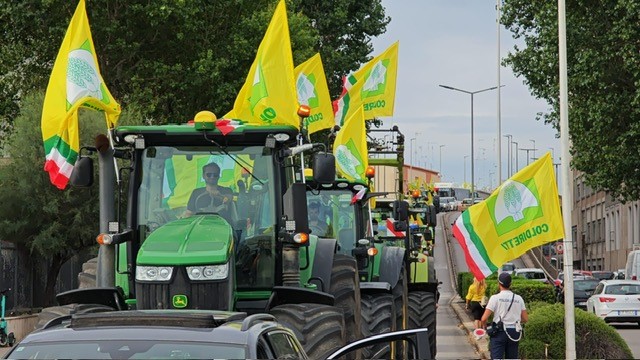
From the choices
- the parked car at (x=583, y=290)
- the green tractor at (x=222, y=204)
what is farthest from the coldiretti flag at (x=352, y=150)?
the parked car at (x=583, y=290)

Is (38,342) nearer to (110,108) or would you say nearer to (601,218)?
(110,108)

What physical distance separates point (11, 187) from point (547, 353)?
699 inches

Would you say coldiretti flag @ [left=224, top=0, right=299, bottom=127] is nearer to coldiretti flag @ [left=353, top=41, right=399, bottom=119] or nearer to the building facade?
coldiretti flag @ [left=353, top=41, right=399, bottom=119]

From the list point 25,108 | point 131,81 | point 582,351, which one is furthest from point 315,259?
point 131,81

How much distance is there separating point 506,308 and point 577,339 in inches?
183

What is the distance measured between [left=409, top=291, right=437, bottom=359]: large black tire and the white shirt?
11.8ft

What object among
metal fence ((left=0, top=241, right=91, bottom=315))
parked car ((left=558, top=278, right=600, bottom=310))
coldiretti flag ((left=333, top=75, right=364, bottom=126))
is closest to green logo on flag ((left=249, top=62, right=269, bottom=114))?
coldiretti flag ((left=333, top=75, right=364, bottom=126))

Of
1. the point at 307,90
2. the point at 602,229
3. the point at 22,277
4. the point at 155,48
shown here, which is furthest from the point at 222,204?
the point at 602,229

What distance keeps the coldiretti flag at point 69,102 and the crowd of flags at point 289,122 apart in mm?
10

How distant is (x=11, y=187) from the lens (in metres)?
34.9

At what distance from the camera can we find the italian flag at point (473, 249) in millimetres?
19594

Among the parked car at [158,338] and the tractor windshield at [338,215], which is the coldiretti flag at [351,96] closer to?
the tractor windshield at [338,215]

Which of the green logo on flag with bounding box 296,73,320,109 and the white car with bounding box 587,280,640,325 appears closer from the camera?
the green logo on flag with bounding box 296,73,320,109

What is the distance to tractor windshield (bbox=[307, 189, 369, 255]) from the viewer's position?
18562 mm
